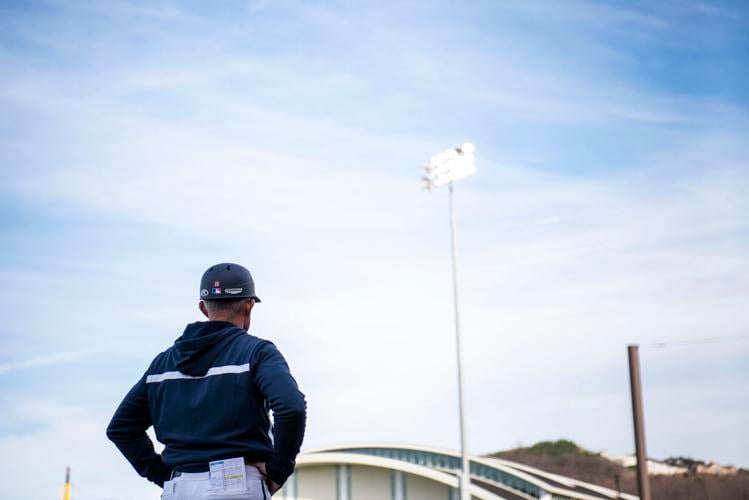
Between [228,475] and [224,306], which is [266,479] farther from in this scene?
[224,306]

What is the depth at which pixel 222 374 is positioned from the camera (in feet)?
12.3

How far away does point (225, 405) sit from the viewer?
3721 mm

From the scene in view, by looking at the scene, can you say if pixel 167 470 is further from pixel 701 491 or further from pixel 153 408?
pixel 701 491

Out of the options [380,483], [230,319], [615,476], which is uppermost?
[230,319]

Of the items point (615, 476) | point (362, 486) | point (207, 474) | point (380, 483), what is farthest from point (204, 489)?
point (615, 476)

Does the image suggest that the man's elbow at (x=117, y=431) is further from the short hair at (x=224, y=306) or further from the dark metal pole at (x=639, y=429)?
the dark metal pole at (x=639, y=429)

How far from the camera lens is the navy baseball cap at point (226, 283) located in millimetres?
3918

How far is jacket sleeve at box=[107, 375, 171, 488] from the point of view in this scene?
4082mm

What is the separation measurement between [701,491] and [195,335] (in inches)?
1603

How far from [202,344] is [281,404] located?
0.45 metres

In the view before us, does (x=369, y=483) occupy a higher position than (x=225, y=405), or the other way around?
(x=225, y=405)

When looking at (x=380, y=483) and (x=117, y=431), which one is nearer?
(x=117, y=431)

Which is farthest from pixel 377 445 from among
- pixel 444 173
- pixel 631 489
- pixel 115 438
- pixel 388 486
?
pixel 115 438

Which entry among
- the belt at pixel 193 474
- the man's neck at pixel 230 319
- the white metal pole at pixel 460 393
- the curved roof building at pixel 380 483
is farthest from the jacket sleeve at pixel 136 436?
the curved roof building at pixel 380 483
